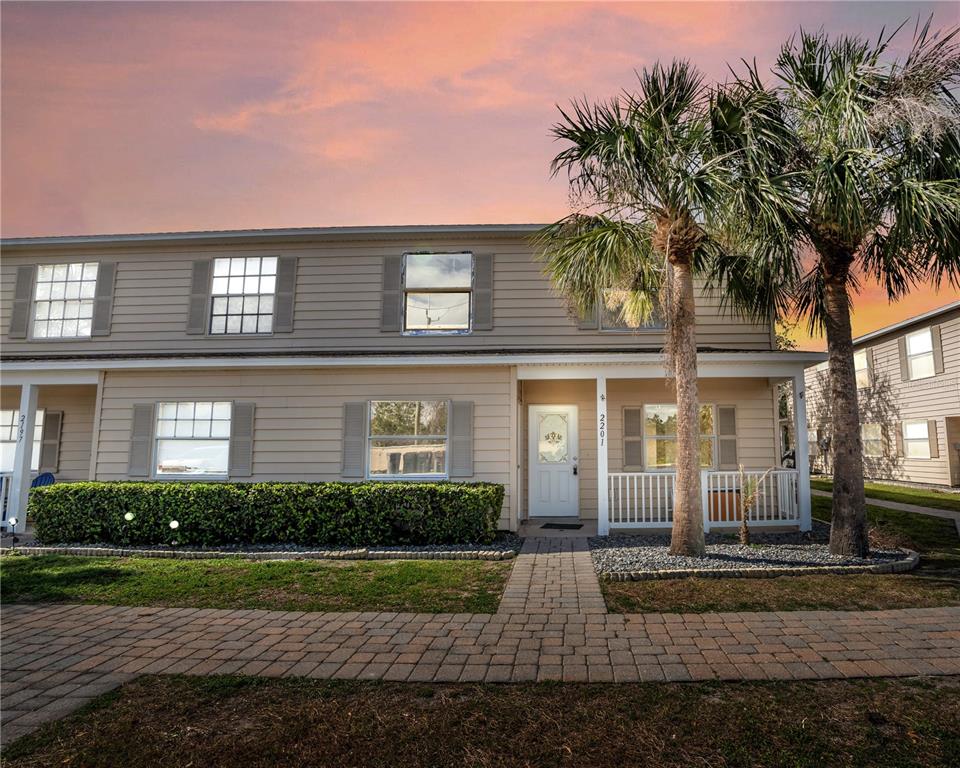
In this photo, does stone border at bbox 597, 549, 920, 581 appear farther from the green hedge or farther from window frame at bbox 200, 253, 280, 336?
window frame at bbox 200, 253, 280, 336

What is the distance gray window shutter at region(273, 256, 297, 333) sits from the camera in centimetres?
1176

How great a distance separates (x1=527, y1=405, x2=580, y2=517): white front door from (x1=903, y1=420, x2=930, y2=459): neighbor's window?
50.3 ft

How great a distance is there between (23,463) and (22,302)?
4295mm

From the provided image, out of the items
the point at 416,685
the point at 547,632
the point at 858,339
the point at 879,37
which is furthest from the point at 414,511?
the point at 858,339

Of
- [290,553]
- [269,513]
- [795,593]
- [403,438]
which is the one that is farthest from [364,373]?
[795,593]

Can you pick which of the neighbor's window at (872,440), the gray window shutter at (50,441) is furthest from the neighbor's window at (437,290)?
the neighbor's window at (872,440)

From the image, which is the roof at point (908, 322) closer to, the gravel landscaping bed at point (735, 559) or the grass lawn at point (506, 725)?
the gravel landscaping bed at point (735, 559)

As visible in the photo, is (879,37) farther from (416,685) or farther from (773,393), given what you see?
(416,685)

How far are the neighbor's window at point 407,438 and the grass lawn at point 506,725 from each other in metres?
6.60

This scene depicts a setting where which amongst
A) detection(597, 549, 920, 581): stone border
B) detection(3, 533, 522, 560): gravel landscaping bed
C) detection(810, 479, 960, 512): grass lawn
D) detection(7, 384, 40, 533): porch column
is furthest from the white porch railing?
detection(7, 384, 40, 533): porch column

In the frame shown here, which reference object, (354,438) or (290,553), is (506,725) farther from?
(354,438)

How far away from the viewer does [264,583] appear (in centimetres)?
661

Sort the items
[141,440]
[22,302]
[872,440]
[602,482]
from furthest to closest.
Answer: [872,440], [22,302], [141,440], [602,482]

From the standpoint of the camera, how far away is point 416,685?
3797 mm
